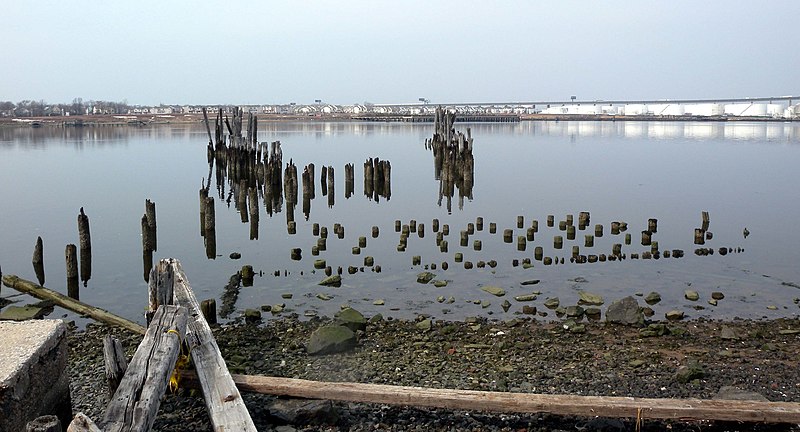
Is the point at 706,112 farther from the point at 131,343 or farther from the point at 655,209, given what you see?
the point at 131,343

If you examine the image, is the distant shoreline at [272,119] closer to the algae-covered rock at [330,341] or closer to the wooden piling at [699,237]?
the wooden piling at [699,237]

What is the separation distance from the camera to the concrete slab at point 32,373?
221 inches

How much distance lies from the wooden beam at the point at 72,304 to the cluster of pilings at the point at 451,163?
1611cm

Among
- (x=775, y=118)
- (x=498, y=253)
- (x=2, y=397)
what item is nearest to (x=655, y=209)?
(x=498, y=253)

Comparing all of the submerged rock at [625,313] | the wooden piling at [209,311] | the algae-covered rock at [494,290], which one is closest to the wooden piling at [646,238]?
the algae-covered rock at [494,290]

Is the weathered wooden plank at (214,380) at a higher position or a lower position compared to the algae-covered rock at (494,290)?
higher

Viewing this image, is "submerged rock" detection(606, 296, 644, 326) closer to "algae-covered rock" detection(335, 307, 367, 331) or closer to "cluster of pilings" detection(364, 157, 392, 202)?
"algae-covered rock" detection(335, 307, 367, 331)

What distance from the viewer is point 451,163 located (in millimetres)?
36438

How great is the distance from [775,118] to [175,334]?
648 feet

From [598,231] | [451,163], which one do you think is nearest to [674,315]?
[598,231]

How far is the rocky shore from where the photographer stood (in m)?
7.28

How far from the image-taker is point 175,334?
24.0 feet

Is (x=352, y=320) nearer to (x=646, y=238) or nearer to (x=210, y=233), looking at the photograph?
(x=210, y=233)

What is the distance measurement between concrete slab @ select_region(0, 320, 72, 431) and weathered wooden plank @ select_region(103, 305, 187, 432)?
652mm
